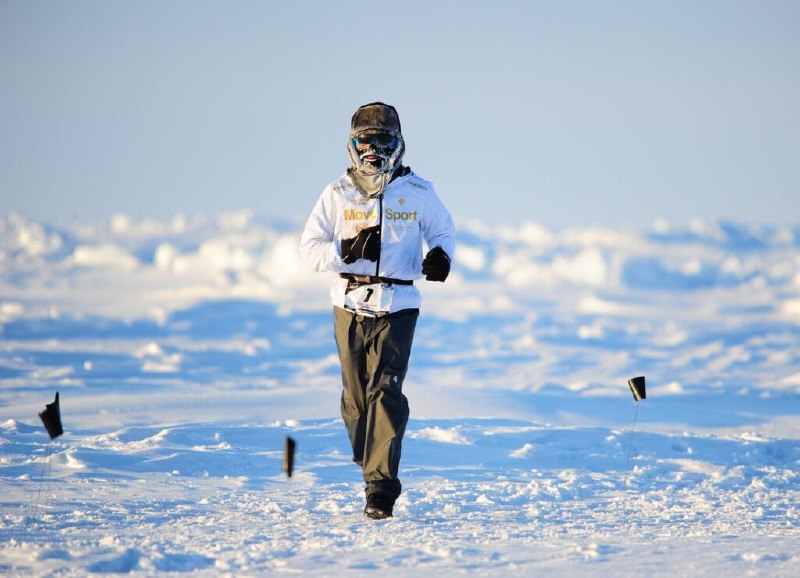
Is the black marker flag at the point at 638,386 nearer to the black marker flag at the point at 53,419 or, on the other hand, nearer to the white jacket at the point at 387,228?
the white jacket at the point at 387,228

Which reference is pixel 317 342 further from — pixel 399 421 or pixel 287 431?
pixel 399 421

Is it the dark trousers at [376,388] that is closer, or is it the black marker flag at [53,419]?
the black marker flag at [53,419]

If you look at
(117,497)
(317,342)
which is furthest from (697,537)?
(317,342)

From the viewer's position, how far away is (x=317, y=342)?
20859 millimetres

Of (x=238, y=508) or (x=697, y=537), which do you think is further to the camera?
(x=238, y=508)

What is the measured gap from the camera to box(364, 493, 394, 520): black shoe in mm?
5367

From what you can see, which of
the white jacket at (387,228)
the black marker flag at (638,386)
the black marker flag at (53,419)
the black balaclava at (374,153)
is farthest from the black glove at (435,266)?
the black marker flag at (53,419)

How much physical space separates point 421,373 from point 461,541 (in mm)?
11618

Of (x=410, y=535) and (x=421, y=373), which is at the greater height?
(x=421, y=373)

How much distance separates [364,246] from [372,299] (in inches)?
10.4

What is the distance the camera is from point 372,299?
18.3 feet

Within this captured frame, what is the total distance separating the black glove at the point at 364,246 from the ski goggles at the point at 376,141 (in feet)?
1.34

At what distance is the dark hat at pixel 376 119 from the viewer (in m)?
5.70

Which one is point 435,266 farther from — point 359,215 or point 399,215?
point 359,215
